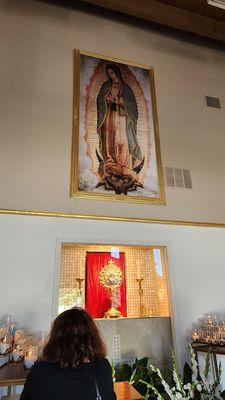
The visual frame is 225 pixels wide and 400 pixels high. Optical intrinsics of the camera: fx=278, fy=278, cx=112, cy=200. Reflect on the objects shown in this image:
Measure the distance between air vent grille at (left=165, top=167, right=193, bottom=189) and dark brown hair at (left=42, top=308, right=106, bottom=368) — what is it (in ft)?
13.0

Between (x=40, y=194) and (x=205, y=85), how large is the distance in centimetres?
472

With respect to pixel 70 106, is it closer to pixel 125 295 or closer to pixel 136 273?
pixel 136 273

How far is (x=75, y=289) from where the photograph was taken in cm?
506

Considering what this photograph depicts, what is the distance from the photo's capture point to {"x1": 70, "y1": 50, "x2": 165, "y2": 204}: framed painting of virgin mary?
4.88m

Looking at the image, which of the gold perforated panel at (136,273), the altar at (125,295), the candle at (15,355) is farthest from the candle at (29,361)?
the gold perforated panel at (136,273)

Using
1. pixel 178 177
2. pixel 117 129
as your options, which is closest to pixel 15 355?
pixel 178 177

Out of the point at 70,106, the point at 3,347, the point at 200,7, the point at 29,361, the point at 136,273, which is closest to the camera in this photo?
the point at 29,361

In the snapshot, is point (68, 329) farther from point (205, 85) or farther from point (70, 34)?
point (205, 85)

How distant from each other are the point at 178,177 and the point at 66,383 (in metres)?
4.51

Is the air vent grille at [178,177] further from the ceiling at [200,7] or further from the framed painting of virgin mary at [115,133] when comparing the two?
the ceiling at [200,7]

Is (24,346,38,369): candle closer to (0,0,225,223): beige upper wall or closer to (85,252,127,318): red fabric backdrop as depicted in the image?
(0,0,225,223): beige upper wall

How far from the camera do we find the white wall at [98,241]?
12.4ft

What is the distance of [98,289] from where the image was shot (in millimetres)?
5477

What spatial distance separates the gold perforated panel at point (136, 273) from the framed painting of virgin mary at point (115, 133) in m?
0.93
